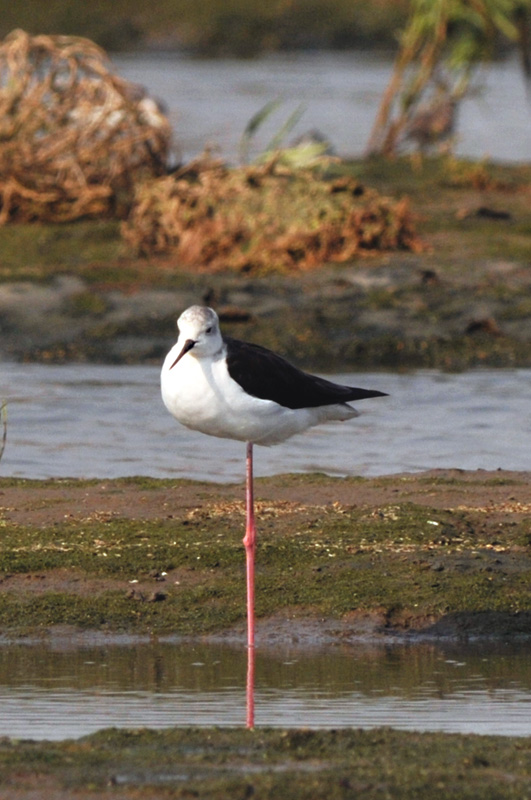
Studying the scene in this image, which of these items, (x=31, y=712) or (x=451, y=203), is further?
(x=451, y=203)

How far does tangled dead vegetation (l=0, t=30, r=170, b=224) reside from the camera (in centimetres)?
1322

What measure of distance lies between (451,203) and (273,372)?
9.25 meters

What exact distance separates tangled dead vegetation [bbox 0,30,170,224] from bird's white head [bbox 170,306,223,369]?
314 inches

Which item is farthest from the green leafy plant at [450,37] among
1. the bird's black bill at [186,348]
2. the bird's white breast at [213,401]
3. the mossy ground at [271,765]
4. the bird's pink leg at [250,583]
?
the mossy ground at [271,765]

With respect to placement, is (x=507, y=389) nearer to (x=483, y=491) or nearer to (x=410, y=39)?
(x=483, y=491)

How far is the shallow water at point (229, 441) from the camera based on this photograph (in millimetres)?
8352

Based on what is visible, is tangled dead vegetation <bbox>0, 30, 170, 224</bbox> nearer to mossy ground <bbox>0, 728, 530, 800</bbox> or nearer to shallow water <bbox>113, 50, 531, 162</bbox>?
shallow water <bbox>113, 50, 531, 162</bbox>

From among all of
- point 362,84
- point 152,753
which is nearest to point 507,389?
point 152,753

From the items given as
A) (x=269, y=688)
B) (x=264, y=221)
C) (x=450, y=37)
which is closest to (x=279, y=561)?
(x=269, y=688)

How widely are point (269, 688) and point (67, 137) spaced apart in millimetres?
8959

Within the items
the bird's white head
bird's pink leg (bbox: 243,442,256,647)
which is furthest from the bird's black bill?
bird's pink leg (bbox: 243,442,256,647)

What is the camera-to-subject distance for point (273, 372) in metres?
5.77

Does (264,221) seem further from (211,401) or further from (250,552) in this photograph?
(211,401)

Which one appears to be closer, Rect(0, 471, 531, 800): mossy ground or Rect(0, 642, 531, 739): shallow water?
Rect(0, 471, 531, 800): mossy ground
